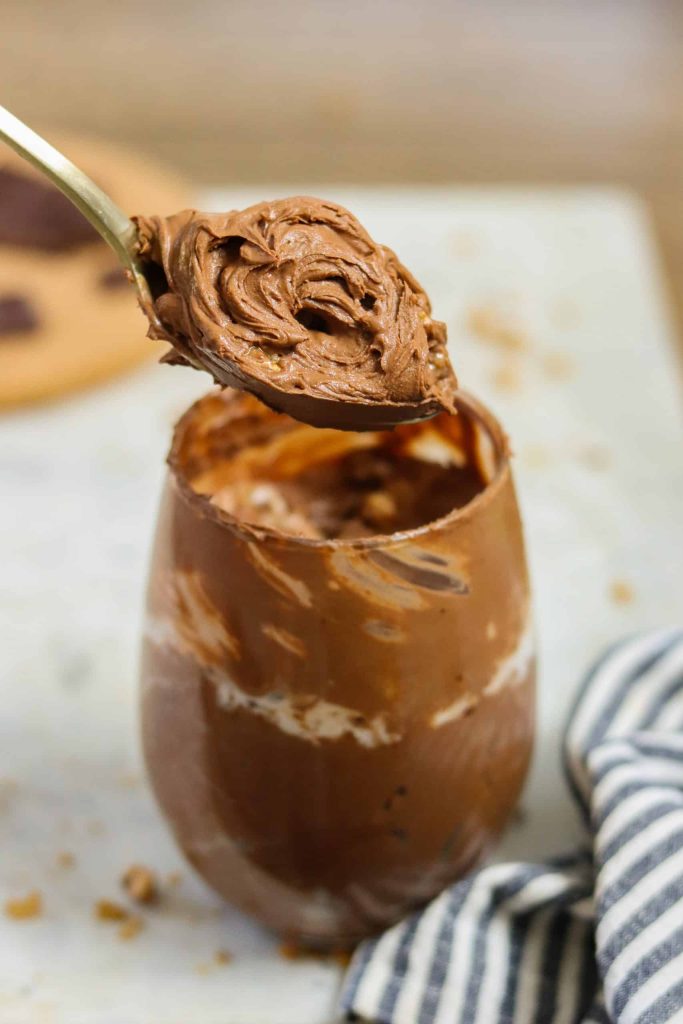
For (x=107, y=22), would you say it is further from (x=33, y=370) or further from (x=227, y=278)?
(x=227, y=278)

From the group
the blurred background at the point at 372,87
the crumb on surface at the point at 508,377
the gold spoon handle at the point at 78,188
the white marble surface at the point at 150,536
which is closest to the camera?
the gold spoon handle at the point at 78,188

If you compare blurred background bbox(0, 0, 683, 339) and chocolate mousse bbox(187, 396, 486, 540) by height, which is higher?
blurred background bbox(0, 0, 683, 339)

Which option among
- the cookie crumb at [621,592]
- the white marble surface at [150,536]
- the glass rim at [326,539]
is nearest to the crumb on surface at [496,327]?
the white marble surface at [150,536]

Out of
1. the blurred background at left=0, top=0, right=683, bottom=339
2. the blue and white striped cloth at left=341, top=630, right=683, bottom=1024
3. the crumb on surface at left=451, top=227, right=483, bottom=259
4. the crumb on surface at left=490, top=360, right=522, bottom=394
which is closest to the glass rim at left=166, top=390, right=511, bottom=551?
the blue and white striped cloth at left=341, top=630, right=683, bottom=1024

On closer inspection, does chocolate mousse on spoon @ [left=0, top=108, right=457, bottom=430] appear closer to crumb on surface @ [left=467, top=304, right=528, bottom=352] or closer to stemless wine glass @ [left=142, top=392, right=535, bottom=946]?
stemless wine glass @ [left=142, top=392, right=535, bottom=946]

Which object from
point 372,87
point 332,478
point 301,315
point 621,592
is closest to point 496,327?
point 621,592

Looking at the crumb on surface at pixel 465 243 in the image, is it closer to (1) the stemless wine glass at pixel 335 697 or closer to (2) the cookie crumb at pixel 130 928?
(1) the stemless wine glass at pixel 335 697

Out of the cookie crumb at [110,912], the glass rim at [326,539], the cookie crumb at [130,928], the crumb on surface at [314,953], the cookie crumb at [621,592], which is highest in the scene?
the glass rim at [326,539]
